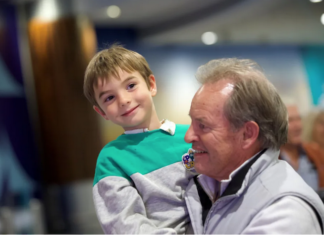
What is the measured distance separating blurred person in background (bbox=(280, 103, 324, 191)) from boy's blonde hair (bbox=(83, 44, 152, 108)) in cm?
120

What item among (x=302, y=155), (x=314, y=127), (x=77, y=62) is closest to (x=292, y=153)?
(x=302, y=155)

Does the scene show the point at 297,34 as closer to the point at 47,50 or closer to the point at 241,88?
the point at 241,88

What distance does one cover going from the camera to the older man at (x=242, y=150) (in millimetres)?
1170

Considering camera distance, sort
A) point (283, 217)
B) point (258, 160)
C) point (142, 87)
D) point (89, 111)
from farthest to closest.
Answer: point (89, 111)
point (142, 87)
point (258, 160)
point (283, 217)

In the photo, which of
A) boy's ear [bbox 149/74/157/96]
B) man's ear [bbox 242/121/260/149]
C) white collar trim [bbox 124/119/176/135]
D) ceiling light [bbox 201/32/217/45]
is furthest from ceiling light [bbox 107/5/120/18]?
man's ear [bbox 242/121/260/149]

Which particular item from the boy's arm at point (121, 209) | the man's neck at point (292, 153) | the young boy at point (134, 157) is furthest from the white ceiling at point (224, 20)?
the boy's arm at point (121, 209)

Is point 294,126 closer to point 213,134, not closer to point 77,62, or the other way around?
point 213,134

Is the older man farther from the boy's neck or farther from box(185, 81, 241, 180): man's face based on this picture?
the boy's neck

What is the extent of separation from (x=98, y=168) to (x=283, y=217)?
2.03 feet

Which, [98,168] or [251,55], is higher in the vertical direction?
[251,55]

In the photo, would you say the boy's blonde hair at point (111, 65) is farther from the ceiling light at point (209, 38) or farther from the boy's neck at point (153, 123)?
the ceiling light at point (209, 38)

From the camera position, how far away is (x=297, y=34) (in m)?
2.93

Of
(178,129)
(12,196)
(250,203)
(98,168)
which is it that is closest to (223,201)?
(250,203)

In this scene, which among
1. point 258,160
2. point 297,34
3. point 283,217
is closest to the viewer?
point 283,217
